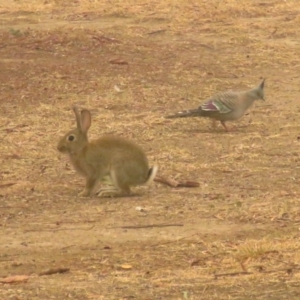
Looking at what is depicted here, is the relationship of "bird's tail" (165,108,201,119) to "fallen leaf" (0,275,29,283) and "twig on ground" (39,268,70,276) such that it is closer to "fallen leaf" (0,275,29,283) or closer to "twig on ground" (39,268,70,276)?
"twig on ground" (39,268,70,276)

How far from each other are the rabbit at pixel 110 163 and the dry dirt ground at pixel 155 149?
138mm

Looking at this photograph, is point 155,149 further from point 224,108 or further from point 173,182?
point 173,182

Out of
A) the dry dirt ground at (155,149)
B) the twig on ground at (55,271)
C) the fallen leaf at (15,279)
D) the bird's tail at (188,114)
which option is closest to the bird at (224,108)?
the bird's tail at (188,114)

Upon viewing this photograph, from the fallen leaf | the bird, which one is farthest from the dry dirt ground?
the bird

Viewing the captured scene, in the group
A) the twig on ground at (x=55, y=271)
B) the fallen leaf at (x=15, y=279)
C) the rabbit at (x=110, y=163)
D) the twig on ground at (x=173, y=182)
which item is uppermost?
the fallen leaf at (x=15, y=279)

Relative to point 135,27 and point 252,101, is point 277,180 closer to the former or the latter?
point 252,101

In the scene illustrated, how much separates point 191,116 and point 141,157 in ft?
9.96

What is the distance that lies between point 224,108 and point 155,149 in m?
1.18

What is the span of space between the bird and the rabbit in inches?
105

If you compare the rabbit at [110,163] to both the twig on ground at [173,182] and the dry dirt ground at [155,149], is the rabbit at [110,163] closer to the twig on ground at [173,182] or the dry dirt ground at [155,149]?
the dry dirt ground at [155,149]

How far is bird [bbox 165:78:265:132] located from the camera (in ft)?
37.5

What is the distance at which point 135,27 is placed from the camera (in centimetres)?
1622

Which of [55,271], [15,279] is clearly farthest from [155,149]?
[15,279]

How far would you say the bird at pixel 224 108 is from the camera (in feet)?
37.5
